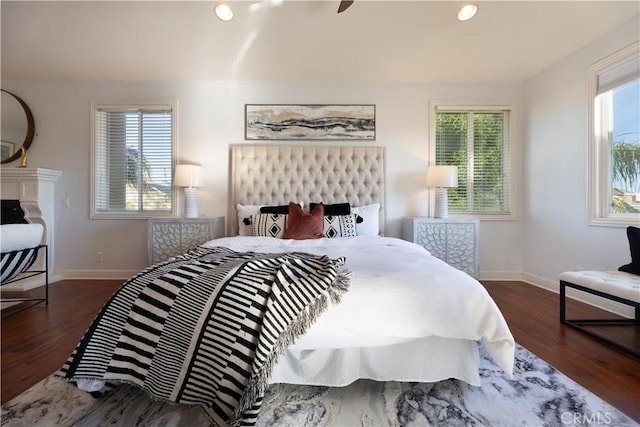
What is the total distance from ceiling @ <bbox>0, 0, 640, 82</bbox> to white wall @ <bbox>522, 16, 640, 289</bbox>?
0.19m

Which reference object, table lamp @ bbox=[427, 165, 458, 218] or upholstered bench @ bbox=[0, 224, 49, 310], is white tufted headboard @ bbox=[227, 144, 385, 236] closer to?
table lamp @ bbox=[427, 165, 458, 218]

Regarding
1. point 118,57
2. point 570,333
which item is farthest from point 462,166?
point 118,57

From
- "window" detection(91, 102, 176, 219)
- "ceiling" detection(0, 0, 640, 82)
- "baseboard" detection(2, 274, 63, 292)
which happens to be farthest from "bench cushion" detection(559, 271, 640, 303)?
"baseboard" detection(2, 274, 63, 292)

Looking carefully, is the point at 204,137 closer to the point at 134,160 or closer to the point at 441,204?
the point at 134,160

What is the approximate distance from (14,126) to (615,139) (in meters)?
6.74

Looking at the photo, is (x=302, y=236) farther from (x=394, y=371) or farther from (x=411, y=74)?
(x=411, y=74)

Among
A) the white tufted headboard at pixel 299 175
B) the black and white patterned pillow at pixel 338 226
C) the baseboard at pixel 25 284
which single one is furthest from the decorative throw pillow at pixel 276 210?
the baseboard at pixel 25 284

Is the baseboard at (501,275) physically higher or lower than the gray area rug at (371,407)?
higher

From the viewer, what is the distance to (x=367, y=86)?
12.0ft

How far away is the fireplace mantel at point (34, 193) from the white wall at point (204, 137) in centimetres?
13

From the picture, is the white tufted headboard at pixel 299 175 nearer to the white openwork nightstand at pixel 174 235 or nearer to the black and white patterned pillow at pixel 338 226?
the white openwork nightstand at pixel 174 235

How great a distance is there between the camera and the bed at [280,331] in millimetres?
1165

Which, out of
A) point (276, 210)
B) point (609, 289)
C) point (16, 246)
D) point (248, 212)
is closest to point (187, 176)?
point (248, 212)

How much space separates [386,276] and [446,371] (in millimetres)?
550
